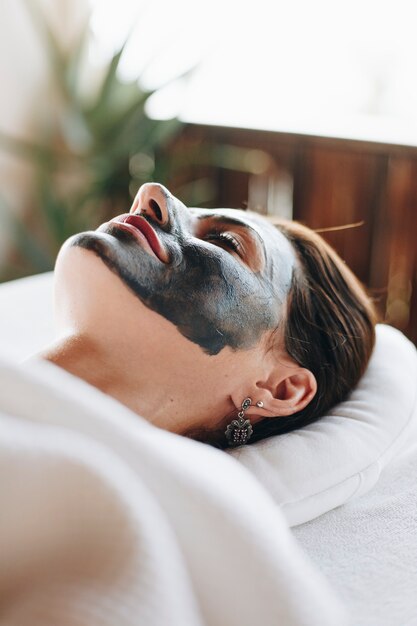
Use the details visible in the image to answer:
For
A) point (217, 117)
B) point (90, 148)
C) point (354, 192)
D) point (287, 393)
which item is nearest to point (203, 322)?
point (287, 393)

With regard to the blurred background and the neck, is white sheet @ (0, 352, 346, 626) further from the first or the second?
the blurred background

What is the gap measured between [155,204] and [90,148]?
181 cm

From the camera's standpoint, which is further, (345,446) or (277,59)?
(277,59)

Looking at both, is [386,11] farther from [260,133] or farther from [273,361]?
[273,361]

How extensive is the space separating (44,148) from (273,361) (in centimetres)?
212

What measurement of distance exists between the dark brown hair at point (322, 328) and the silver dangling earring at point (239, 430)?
A: 0.03m

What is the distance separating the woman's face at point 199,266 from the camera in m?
1.10

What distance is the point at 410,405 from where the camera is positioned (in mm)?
1309

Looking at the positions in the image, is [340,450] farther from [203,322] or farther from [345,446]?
[203,322]

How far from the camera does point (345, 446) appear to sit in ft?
3.84

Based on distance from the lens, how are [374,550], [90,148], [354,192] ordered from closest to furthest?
[374,550], [354,192], [90,148]

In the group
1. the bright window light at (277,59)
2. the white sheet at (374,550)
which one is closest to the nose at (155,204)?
the white sheet at (374,550)

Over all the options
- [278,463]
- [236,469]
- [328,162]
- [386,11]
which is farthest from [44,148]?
[236,469]

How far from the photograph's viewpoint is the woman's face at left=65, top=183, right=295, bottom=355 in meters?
1.10
